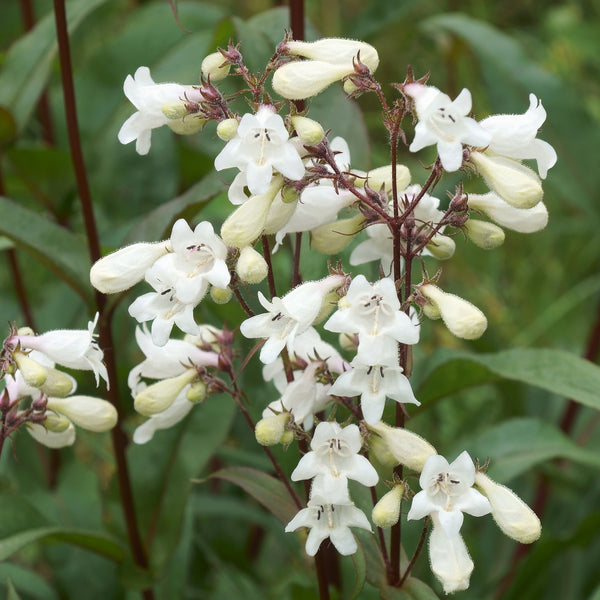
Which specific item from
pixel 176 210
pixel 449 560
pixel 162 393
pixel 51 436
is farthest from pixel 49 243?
pixel 449 560

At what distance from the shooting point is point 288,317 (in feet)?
5.24

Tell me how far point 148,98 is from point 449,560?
39.0 inches

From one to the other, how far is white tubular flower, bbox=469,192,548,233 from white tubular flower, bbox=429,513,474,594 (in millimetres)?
564

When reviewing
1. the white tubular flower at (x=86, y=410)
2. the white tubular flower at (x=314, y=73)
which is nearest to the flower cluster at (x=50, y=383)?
the white tubular flower at (x=86, y=410)

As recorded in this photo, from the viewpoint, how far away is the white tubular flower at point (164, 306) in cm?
159

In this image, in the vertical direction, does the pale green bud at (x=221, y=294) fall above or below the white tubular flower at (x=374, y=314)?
below

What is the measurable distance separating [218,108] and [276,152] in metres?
0.21

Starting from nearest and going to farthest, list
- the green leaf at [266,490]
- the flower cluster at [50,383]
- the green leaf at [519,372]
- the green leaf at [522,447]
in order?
the flower cluster at [50,383] < the green leaf at [266,490] < the green leaf at [519,372] < the green leaf at [522,447]

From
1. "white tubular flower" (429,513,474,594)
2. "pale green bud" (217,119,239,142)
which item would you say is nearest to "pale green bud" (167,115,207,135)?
"pale green bud" (217,119,239,142)

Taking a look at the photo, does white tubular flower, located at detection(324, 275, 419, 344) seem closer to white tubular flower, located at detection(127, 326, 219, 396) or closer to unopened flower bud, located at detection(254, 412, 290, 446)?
unopened flower bud, located at detection(254, 412, 290, 446)

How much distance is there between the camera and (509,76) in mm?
3527

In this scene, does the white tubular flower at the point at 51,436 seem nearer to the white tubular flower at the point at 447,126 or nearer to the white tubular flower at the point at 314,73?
the white tubular flower at the point at 314,73

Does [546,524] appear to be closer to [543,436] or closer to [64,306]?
[543,436]

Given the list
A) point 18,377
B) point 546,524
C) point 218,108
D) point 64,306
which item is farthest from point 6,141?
point 546,524
